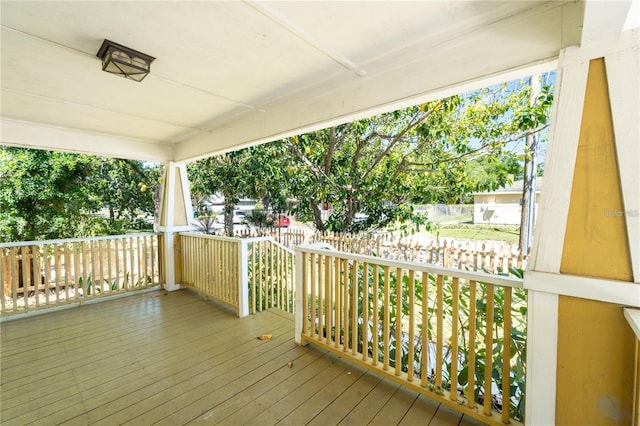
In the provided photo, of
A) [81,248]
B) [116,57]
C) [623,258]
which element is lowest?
[81,248]

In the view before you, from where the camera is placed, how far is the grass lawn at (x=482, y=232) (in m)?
10.6

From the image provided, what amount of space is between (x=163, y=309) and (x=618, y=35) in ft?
15.8

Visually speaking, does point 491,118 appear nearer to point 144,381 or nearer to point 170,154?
point 170,154

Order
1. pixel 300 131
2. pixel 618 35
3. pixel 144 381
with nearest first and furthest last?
pixel 618 35
pixel 144 381
pixel 300 131

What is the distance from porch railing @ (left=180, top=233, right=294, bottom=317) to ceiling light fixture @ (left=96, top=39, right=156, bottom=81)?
2.11 m

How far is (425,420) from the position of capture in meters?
1.83

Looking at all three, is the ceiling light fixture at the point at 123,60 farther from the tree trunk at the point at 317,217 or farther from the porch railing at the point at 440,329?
the tree trunk at the point at 317,217

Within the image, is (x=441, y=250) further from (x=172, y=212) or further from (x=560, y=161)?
(x=172, y=212)

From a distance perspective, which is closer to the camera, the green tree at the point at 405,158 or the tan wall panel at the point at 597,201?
the tan wall panel at the point at 597,201

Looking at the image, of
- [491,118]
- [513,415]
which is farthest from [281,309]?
[491,118]

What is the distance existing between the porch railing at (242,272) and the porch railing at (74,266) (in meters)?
0.82

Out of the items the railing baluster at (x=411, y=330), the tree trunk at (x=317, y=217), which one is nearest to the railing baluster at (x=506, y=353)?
the railing baluster at (x=411, y=330)

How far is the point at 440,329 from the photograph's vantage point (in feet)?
6.46

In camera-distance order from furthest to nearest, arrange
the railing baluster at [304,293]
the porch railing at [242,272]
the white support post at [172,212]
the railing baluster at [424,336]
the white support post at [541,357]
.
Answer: the white support post at [172,212], the porch railing at [242,272], the railing baluster at [304,293], the railing baluster at [424,336], the white support post at [541,357]
